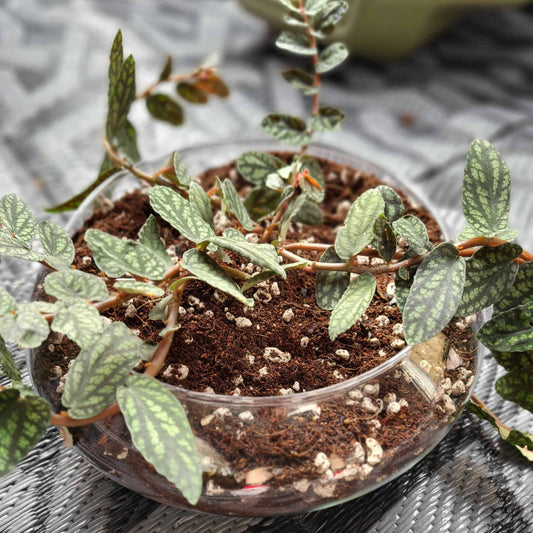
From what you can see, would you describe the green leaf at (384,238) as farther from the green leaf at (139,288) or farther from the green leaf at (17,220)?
the green leaf at (17,220)

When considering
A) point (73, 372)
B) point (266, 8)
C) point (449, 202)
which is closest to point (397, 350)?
point (73, 372)

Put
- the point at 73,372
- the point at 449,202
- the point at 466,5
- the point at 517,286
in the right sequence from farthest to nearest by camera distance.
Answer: the point at 466,5 < the point at 449,202 < the point at 517,286 < the point at 73,372

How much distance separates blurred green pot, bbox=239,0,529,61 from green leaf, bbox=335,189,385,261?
106cm

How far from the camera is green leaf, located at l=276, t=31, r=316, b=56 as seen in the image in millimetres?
855

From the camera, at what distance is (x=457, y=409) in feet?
2.38

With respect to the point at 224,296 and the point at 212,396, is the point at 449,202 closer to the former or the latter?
the point at 224,296

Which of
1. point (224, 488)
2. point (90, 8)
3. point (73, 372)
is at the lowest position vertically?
point (224, 488)

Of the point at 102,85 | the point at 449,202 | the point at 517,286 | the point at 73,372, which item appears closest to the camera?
the point at 73,372

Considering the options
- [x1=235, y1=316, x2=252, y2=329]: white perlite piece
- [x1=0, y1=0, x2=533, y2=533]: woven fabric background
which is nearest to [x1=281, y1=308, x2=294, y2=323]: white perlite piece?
[x1=235, y1=316, x2=252, y2=329]: white perlite piece

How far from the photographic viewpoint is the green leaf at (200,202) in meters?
0.69

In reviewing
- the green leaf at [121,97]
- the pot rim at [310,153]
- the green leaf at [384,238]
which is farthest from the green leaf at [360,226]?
the green leaf at [121,97]

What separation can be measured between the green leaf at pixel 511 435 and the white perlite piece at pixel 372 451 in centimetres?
17

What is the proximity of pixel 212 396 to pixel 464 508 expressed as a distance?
0.36 meters

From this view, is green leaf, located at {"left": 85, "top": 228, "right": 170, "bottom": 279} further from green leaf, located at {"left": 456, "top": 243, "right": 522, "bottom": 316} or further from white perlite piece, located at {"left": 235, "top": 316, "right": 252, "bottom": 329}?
green leaf, located at {"left": 456, "top": 243, "right": 522, "bottom": 316}
